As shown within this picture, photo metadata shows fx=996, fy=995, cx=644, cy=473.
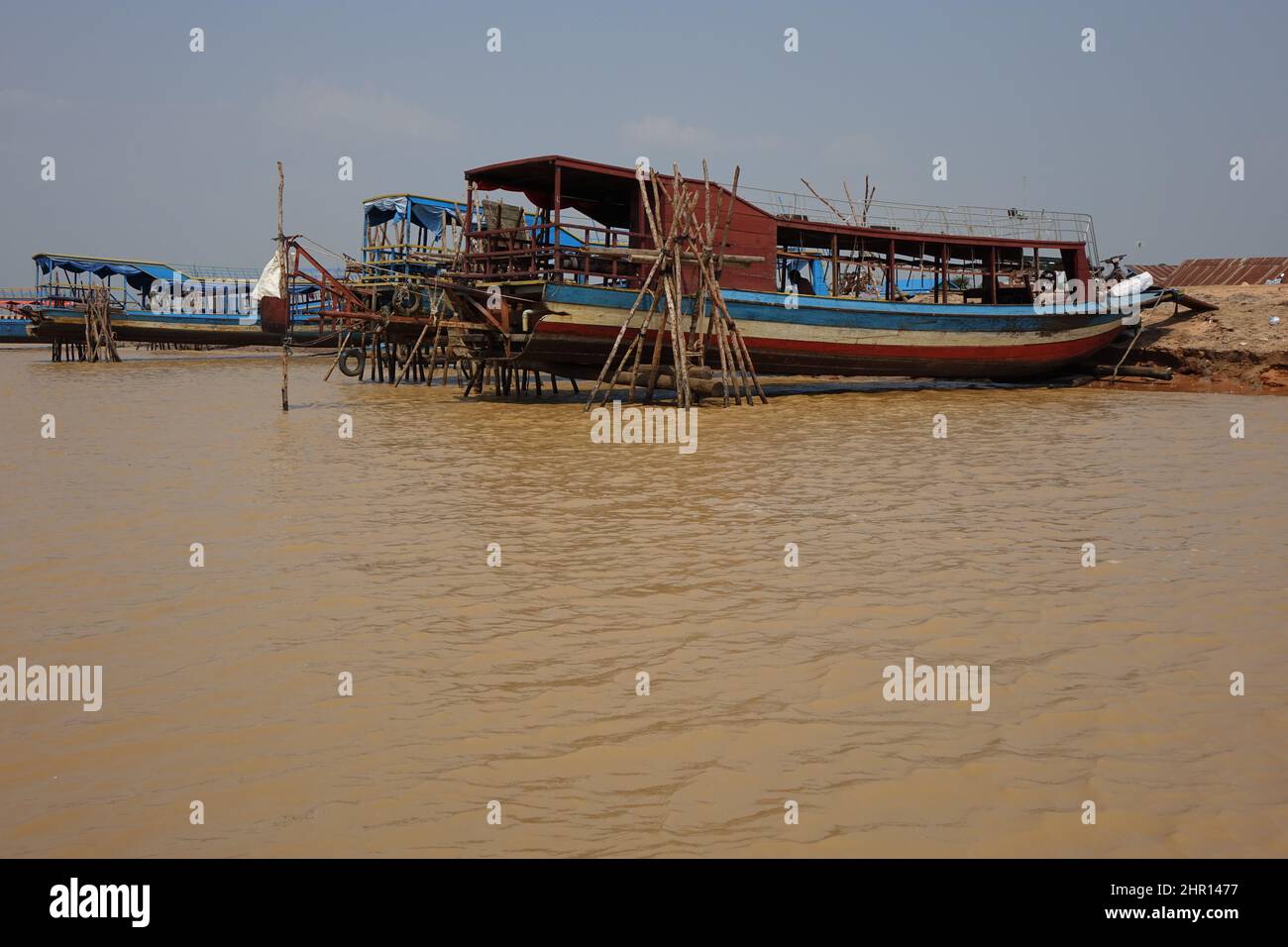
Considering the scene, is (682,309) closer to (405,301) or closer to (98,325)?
(405,301)

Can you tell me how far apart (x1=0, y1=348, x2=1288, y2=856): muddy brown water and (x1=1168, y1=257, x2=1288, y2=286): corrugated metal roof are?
2453cm

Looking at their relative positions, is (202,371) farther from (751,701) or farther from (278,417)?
(751,701)

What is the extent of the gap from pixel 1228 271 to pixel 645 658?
106ft

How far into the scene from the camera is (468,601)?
5.25m

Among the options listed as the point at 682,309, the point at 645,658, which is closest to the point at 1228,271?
the point at 682,309

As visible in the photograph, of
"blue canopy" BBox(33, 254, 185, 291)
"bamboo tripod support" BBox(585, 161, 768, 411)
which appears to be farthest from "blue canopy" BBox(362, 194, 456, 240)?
"blue canopy" BBox(33, 254, 185, 291)

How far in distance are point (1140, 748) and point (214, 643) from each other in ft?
12.7

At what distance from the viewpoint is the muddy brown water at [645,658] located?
3.06 m

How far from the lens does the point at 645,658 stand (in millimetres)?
4422

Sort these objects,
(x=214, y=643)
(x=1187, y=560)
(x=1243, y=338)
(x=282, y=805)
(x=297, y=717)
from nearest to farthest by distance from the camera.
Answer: (x=282, y=805), (x=297, y=717), (x=214, y=643), (x=1187, y=560), (x=1243, y=338)

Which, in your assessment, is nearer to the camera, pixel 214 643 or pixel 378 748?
pixel 378 748

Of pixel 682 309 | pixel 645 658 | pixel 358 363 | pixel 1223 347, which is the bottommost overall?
pixel 645 658

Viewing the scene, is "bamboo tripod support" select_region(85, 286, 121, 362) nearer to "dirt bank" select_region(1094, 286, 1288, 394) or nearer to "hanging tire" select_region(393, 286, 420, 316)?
"hanging tire" select_region(393, 286, 420, 316)

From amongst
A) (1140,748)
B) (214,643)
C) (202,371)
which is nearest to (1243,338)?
(1140,748)
